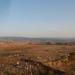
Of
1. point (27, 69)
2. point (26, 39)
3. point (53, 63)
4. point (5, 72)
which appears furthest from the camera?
point (26, 39)

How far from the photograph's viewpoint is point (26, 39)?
4831cm

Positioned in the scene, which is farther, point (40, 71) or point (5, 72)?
point (40, 71)

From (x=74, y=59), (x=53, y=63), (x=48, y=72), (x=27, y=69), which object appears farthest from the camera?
(x=74, y=59)

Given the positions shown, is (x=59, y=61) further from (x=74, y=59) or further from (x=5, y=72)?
(x=5, y=72)

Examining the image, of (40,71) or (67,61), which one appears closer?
(40,71)

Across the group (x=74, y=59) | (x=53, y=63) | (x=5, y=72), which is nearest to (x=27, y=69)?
(x=5, y=72)

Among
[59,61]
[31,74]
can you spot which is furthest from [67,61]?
[31,74]

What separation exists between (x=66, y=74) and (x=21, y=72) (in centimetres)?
198

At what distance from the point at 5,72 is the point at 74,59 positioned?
21.0ft

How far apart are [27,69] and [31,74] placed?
25.4 inches

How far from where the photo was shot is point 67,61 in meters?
13.6

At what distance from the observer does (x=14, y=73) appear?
9.34m

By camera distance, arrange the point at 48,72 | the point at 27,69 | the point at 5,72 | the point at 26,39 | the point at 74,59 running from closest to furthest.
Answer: the point at 5,72, the point at 48,72, the point at 27,69, the point at 74,59, the point at 26,39

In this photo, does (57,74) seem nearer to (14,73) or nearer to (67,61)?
(14,73)
